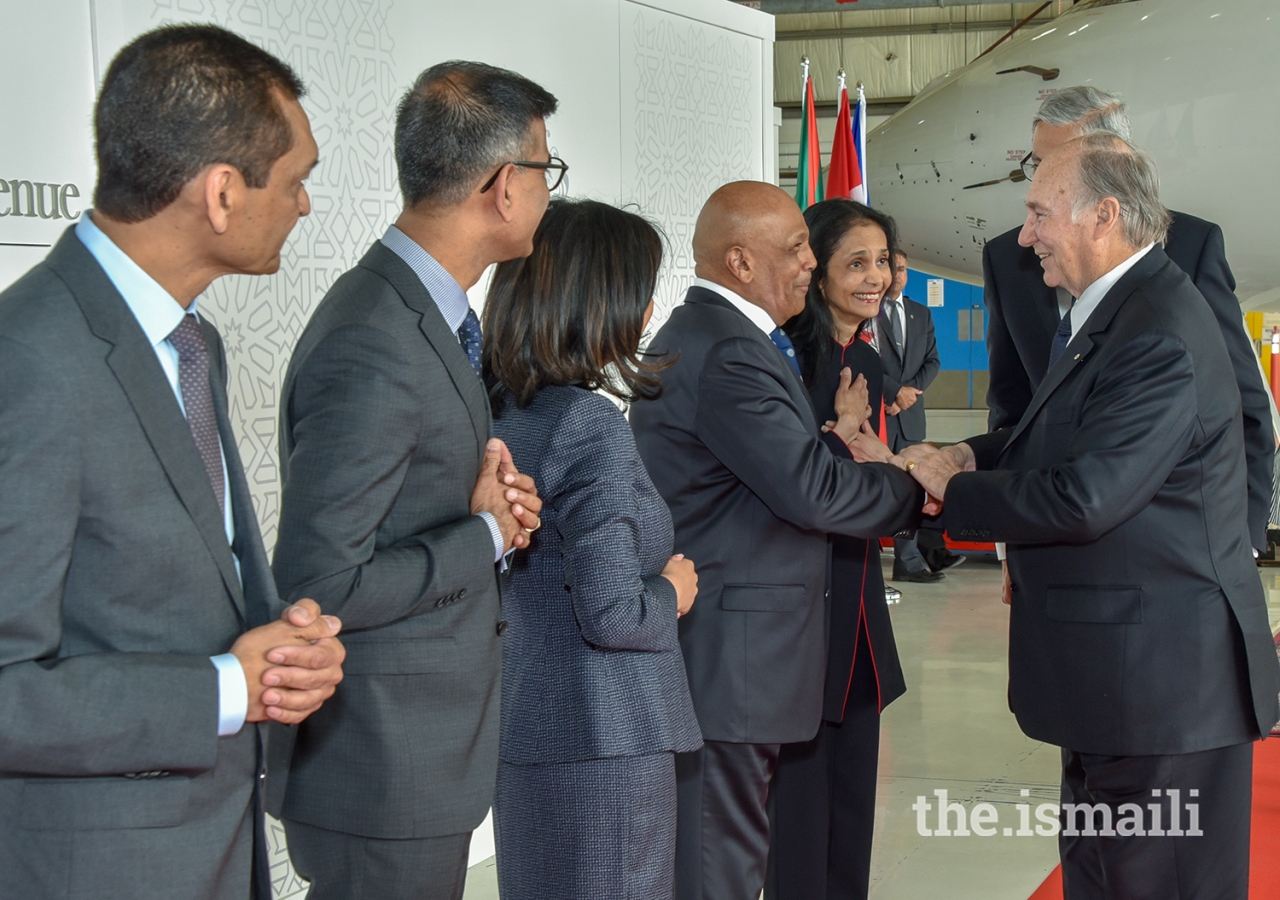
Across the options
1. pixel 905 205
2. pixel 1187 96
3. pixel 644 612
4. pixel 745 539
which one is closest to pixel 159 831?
pixel 644 612

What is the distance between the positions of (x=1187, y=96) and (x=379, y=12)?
2863mm

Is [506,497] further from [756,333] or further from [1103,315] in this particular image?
[1103,315]

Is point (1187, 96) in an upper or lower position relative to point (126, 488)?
upper

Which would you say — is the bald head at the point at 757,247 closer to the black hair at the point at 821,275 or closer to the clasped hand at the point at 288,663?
the black hair at the point at 821,275

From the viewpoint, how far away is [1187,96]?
3.97 metres

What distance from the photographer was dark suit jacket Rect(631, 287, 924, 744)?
1974 mm

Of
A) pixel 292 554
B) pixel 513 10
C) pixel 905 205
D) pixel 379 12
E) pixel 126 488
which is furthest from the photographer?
pixel 905 205

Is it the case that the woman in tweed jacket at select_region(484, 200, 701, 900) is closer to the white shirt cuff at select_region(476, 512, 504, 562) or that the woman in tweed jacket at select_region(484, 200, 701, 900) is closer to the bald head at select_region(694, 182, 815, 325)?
the white shirt cuff at select_region(476, 512, 504, 562)

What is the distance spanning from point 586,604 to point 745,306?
85 cm

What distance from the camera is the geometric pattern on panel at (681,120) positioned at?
3541 millimetres

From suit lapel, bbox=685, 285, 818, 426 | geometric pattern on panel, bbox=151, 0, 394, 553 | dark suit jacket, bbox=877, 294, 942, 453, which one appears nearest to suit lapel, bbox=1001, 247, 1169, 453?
suit lapel, bbox=685, 285, 818, 426

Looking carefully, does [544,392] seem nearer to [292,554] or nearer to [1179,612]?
[292,554]

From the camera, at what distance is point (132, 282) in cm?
106

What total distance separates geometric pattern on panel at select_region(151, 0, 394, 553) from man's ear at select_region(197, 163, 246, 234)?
132 centimetres
